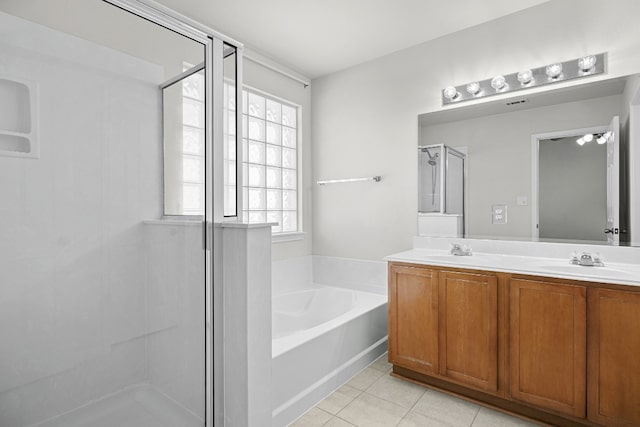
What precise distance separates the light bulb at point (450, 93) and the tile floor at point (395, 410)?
6.98ft

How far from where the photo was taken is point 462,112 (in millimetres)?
2619

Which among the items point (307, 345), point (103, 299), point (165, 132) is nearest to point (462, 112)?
point (307, 345)

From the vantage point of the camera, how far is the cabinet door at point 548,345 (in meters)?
1.66

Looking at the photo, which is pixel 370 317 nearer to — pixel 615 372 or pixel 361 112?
pixel 615 372

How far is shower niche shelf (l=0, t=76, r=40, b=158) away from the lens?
34.2 inches

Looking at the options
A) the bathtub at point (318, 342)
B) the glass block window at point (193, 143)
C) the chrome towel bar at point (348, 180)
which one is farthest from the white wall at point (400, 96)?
the glass block window at point (193, 143)

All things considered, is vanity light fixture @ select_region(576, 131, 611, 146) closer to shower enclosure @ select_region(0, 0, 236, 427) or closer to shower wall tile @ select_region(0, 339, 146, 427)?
shower enclosure @ select_region(0, 0, 236, 427)

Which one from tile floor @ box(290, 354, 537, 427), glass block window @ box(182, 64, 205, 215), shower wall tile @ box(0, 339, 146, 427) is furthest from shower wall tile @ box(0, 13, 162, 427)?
tile floor @ box(290, 354, 537, 427)

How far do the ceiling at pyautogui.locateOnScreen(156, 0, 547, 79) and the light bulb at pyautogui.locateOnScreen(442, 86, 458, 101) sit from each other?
444 millimetres

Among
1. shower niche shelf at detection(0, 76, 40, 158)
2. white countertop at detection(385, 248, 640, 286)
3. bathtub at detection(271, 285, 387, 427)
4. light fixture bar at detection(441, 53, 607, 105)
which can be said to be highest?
light fixture bar at detection(441, 53, 607, 105)

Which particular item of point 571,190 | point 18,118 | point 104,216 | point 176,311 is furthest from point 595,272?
point 18,118

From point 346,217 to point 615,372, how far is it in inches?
85.6

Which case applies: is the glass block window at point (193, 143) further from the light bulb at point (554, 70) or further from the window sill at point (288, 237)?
the light bulb at point (554, 70)

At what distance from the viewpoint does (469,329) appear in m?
2.00
